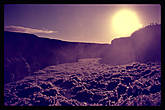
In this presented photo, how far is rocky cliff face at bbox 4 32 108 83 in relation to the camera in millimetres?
2421

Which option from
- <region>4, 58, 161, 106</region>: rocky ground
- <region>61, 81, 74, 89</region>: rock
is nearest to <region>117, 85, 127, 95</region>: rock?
<region>4, 58, 161, 106</region>: rocky ground

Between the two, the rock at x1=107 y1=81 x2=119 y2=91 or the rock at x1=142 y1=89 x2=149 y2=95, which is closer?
the rock at x1=142 y1=89 x2=149 y2=95

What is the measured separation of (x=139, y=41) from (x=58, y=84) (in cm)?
210

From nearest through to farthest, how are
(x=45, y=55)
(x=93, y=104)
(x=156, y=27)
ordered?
(x=93, y=104)
(x=156, y=27)
(x=45, y=55)

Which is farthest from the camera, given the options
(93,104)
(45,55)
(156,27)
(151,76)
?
(45,55)

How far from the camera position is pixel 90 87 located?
238cm

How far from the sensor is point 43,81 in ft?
7.96

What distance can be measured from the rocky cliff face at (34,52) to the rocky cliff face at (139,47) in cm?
37

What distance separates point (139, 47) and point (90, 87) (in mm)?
1481

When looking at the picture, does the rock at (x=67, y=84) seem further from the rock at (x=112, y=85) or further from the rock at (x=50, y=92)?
the rock at (x=112, y=85)

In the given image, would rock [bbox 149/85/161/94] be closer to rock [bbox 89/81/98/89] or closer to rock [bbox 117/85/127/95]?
rock [bbox 117/85/127/95]

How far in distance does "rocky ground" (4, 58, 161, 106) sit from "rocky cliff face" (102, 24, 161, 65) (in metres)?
0.18
